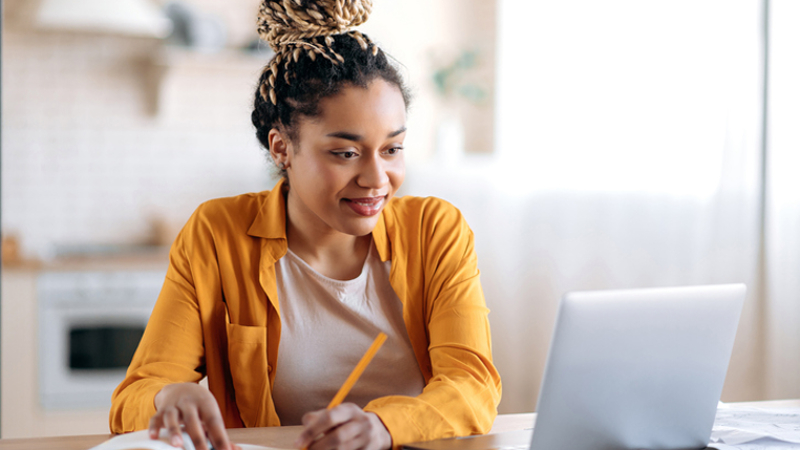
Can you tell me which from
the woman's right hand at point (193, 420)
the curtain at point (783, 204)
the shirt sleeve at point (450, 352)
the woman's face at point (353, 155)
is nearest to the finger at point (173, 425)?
the woman's right hand at point (193, 420)

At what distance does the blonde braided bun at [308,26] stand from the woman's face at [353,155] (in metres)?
0.09

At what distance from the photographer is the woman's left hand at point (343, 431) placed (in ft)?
2.70

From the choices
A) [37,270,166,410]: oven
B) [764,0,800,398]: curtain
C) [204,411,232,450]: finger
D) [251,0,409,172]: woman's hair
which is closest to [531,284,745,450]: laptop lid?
[204,411,232,450]: finger

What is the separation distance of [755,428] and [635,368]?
0.32m

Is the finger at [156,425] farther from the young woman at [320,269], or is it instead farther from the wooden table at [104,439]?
the young woman at [320,269]

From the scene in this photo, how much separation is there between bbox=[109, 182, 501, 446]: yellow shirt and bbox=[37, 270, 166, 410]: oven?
72.4 inches

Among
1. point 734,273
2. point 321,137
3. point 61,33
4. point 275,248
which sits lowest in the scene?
point 734,273

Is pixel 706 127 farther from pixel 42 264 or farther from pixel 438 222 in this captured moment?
pixel 42 264

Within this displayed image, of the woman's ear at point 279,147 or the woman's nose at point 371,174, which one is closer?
the woman's nose at point 371,174

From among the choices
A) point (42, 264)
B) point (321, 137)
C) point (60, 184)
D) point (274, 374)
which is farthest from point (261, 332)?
point (60, 184)

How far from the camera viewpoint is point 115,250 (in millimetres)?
3375

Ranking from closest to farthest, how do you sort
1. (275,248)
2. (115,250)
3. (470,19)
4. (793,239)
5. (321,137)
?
(321,137) → (275,248) → (793,239) → (115,250) → (470,19)

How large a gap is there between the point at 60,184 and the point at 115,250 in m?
0.45

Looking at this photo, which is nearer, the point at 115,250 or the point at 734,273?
the point at 734,273
